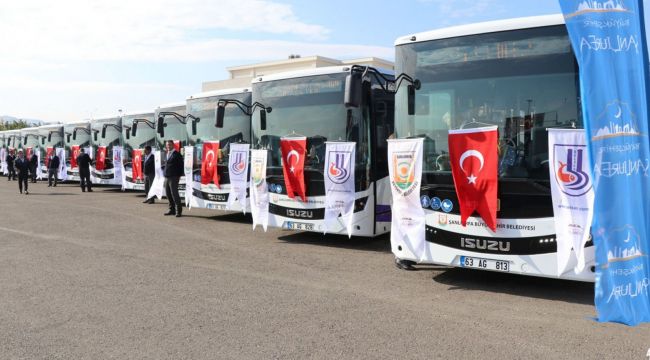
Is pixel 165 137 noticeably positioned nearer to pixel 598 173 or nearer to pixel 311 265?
pixel 311 265

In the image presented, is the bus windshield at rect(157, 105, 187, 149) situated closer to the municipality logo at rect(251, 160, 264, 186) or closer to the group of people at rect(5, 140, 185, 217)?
the group of people at rect(5, 140, 185, 217)

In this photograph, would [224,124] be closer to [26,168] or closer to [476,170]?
[476,170]

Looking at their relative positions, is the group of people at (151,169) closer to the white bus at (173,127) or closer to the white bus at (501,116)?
the white bus at (173,127)

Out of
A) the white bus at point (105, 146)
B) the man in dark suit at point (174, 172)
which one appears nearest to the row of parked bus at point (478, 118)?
the man in dark suit at point (174, 172)

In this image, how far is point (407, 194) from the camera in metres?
7.02

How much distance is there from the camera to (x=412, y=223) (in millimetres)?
7020

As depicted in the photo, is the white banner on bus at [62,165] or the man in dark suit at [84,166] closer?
the man in dark suit at [84,166]

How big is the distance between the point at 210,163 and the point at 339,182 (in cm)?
457

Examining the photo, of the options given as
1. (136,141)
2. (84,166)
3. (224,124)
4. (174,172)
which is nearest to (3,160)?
(84,166)

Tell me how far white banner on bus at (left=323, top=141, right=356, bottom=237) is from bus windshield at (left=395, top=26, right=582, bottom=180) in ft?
6.80

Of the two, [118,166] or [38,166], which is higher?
[38,166]

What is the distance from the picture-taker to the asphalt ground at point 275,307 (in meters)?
4.63

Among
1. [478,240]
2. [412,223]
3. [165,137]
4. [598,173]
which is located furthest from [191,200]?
[598,173]

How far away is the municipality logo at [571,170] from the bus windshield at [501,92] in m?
0.18
